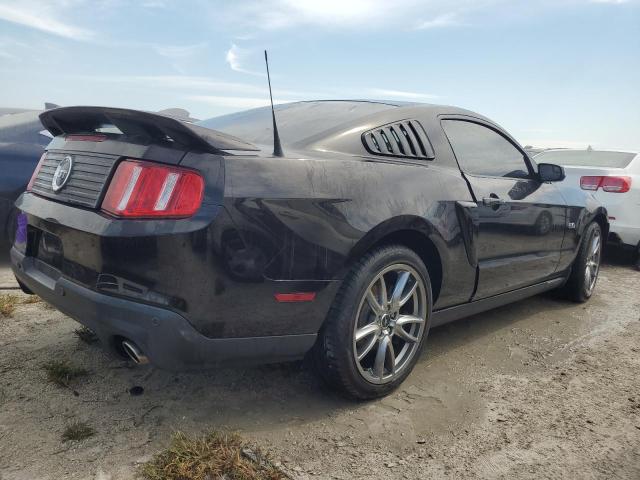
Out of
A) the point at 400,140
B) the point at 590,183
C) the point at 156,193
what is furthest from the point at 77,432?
the point at 590,183

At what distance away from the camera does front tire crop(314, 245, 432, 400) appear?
2.28 meters

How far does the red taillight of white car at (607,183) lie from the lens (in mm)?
5730

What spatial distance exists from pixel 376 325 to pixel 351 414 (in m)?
0.41

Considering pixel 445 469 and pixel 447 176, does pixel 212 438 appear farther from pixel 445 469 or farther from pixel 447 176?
pixel 447 176

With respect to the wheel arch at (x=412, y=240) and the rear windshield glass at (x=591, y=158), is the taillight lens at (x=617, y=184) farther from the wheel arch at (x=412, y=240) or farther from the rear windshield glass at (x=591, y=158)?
the wheel arch at (x=412, y=240)

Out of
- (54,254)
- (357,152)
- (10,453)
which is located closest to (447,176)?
(357,152)

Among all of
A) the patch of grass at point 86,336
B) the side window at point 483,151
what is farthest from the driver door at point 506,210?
the patch of grass at point 86,336

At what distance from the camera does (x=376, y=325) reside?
8.05ft

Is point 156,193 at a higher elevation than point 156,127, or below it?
below

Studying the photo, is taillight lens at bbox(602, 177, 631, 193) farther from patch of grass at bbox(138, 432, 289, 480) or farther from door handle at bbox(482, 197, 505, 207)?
patch of grass at bbox(138, 432, 289, 480)

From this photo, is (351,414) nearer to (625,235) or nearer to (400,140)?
(400,140)

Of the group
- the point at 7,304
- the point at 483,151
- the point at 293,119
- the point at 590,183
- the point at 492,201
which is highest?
the point at 293,119

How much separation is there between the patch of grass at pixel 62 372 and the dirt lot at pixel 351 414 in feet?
0.11

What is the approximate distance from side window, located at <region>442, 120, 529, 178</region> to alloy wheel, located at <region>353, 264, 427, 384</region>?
0.88 metres
